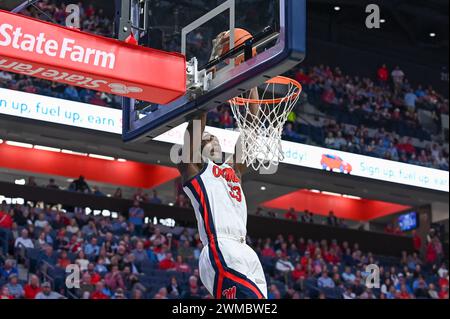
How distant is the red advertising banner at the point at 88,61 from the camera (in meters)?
6.21

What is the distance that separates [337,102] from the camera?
24.6 meters

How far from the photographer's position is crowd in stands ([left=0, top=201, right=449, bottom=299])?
1416 centimetres

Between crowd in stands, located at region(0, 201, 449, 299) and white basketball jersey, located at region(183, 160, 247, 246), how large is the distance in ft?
22.2

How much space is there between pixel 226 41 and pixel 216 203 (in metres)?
1.33

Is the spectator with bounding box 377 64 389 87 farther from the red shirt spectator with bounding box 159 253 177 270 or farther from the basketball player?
the basketball player

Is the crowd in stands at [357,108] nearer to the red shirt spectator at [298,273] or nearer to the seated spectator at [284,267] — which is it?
the seated spectator at [284,267]

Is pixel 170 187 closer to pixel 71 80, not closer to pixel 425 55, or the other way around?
pixel 425 55

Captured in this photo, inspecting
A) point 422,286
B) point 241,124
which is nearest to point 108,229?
point 422,286

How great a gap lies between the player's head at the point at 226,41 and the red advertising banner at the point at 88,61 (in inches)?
12.8

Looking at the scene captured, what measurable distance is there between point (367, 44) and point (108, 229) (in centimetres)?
1476

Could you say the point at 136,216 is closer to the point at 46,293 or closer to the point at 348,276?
the point at 348,276

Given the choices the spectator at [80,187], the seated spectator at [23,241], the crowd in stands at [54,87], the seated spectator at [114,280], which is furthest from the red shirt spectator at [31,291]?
the spectator at [80,187]

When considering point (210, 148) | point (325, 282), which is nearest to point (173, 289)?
point (325, 282)

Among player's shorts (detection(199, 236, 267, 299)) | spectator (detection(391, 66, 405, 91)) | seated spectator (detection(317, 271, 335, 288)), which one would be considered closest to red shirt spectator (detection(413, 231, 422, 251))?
spectator (detection(391, 66, 405, 91))
